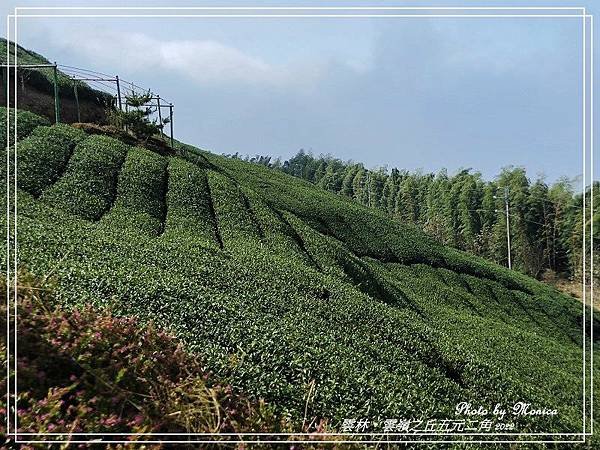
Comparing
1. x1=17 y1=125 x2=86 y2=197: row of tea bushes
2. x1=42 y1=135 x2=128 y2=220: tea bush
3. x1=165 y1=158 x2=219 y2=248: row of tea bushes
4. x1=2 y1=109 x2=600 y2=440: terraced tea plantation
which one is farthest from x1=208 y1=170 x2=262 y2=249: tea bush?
x1=17 y1=125 x2=86 y2=197: row of tea bushes

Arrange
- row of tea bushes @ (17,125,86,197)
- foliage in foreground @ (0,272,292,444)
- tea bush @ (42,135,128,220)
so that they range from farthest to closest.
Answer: tea bush @ (42,135,128,220), row of tea bushes @ (17,125,86,197), foliage in foreground @ (0,272,292,444)

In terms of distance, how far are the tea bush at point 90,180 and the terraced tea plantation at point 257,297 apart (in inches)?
1.3

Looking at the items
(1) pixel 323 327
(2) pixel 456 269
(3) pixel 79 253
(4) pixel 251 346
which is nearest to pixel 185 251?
(3) pixel 79 253

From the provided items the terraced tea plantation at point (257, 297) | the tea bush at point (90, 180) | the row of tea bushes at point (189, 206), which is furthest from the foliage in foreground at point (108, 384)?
the row of tea bushes at point (189, 206)

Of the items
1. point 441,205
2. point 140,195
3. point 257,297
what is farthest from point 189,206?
point 441,205

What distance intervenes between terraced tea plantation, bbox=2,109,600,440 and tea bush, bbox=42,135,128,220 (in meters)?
0.03

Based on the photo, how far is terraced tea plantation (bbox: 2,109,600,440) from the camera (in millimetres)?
3059

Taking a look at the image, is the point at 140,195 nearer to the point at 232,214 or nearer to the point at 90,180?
the point at 90,180

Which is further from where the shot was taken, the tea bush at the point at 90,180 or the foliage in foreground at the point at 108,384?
the tea bush at the point at 90,180

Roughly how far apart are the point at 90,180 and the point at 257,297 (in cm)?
523

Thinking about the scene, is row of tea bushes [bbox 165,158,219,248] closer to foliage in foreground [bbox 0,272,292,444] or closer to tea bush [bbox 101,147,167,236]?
tea bush [bbox 101,147,167,236]

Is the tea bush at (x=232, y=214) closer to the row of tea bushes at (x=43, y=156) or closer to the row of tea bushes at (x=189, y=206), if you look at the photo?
the row of tea bushes at (x=189, y=206)

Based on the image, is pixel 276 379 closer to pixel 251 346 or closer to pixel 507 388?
pixel 251 346

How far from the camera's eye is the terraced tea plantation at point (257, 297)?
306 cm
